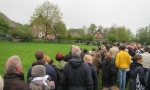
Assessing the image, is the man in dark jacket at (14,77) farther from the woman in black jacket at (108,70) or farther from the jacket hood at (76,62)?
the woman in black jacket at (108,70)

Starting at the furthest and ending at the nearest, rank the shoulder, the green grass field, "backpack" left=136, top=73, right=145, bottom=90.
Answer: the green grass field
"backpack" left=136, top=73, right=145, bottom=90
the shoulder

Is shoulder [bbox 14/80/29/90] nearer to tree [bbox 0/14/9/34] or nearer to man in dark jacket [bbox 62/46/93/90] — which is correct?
man in dark jacket [bbox 62/46/93/90]

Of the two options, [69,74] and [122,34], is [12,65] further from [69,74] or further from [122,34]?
[122,34]

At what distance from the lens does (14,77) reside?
10.9 feet

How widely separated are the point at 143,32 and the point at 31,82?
7563 centimetres

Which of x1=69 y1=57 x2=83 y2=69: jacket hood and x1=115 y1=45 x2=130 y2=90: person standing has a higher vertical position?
x1=69 y1=57 x2=83 y2=69: jacket hood

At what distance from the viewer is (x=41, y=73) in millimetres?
3627

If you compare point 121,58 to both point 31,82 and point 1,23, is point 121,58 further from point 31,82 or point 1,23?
point 1,23

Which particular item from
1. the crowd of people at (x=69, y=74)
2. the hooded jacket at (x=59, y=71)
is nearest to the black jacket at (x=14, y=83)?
the crowd of people at (x=69, y=74)

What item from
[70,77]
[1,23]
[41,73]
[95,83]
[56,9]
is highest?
[56,9]

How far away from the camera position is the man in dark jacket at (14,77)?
3.20 m

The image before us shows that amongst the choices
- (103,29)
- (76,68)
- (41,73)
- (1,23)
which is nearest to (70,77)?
(76,68)

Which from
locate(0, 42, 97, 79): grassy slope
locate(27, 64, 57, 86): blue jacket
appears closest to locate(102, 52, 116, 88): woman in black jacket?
locate(27, 64, 57, 86): blue jacket

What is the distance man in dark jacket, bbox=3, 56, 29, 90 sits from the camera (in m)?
3.20
